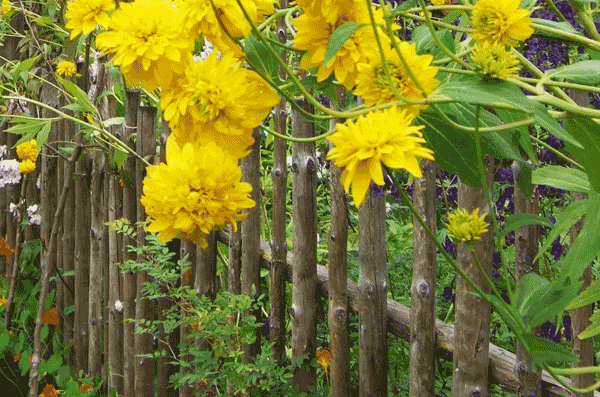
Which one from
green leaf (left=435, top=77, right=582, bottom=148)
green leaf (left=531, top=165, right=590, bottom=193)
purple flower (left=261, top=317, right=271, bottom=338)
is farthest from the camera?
purple flower (left=261, top=317, right=271, bottom=338)

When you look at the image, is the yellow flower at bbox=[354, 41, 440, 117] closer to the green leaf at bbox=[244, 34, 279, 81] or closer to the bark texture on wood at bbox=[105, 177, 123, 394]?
the green leaf at bbox=[244, 34, 279, 81]

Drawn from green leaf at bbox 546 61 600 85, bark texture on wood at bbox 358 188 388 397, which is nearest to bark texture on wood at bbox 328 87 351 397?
bark texture on wood at bbox 358 188 388 397

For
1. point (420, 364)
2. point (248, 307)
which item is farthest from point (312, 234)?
point (420, 364)

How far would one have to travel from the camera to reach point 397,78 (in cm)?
69

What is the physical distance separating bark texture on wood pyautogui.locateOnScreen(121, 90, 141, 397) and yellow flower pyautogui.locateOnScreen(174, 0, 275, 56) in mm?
1918

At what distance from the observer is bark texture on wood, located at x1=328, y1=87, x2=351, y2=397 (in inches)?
78.6

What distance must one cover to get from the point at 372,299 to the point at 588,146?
1226 millimetres

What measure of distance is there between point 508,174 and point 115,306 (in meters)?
1.79

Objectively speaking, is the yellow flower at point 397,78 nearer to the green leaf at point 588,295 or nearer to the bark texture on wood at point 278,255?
the green leaf at point 588,295

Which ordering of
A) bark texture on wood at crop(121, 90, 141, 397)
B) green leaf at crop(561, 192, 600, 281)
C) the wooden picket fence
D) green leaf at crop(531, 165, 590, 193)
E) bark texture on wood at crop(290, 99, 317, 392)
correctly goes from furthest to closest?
bark texture on wood at crop(121, 90, 141, 397), bark texture on wood at crop(290, 99, 317, 392), the wooden picket fence, green leaf at crop(531, 165, 590, 193), green leaf at crop(561, 192, 600, 281)

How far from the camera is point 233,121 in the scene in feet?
2.45

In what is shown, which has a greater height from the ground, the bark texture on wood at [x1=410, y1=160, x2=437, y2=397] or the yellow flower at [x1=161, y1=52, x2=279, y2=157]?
the yellow flower at [x1=161, y1=52, x2=279, y2=157]

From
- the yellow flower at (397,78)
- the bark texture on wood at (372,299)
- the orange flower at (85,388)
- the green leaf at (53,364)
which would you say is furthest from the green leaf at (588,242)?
the green leaf at (53,364)

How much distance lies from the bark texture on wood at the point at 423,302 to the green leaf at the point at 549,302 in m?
0.87
